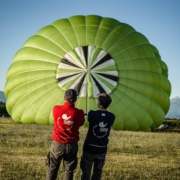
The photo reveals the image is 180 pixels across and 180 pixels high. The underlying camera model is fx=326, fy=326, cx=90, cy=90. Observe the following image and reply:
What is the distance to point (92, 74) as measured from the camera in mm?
15984

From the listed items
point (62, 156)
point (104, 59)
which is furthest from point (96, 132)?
point (104, 59)

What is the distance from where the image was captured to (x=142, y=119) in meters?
16.0

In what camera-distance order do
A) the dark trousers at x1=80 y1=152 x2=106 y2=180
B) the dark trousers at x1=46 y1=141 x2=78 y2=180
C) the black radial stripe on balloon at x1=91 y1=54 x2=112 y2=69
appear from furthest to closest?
1. the black radial stripe on balloon at x1=91 y1=54 x2=112 y2=69
2. the dark trousers at x1=80 y1=152 x2=106 y2=180
3. the dark trousers at x1=46 y1=141 x2=78 y2=180

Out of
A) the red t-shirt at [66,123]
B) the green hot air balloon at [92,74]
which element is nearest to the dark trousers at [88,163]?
the red t-shirt at [66,123]

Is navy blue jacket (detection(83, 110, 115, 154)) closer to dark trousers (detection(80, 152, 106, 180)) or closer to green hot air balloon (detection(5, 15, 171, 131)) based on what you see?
dark trousers (detection(80, 152, 106, 180))

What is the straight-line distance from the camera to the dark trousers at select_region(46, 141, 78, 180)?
4.59 m

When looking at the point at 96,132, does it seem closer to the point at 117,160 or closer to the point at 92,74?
the point at 117,160

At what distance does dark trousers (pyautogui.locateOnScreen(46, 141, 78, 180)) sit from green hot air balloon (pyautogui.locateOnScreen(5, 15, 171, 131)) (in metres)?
10.7

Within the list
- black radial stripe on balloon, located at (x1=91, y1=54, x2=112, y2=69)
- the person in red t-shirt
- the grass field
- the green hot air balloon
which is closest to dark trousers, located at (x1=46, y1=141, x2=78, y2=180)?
the person in red t-shirt

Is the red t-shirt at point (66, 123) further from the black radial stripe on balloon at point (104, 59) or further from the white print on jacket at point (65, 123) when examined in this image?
the black radial stripe on balloon at point (104, 59)

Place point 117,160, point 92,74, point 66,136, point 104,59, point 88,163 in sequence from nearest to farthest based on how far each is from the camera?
point 66,136
point 88,163
point 117,160
point 92,74
point 104,59

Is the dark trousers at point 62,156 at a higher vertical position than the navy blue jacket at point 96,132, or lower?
lower

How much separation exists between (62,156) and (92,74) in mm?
11476

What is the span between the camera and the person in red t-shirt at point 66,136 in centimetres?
459
